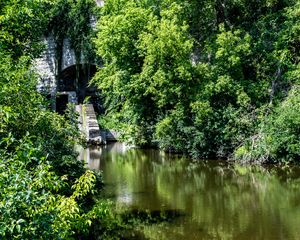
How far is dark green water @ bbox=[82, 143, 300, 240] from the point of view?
926 centimetres

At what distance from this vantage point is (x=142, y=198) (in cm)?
1201

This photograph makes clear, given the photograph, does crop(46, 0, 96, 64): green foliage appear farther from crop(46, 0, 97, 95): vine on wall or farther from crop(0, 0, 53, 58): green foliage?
crop(0, 0, 53, 58): green foliage

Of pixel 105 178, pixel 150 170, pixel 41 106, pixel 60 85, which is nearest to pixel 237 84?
pixel 150 170

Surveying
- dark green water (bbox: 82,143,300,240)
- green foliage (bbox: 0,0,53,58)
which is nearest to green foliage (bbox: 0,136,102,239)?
green foliage (bbox: 0,0,53,58)

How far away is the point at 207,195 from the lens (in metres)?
12.4

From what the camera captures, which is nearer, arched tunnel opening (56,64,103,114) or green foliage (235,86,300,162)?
green foliage (235,86,300,162)

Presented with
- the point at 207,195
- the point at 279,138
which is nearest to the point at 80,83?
the point at 279,138

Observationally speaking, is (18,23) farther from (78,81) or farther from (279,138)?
(78,81)

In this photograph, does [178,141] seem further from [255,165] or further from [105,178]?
[105,178]

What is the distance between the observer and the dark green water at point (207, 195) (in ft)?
30.4

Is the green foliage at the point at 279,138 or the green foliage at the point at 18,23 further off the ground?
the green foliage at the point at 18,23

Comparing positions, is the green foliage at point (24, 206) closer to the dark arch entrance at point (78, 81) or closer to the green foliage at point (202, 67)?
the green foliage at point (202, 67)

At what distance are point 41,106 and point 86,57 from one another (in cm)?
2047

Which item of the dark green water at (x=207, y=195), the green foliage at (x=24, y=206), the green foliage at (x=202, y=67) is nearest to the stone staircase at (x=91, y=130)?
the green foliage at (x=202, y=67)
